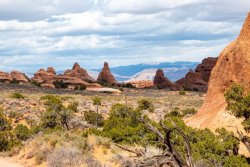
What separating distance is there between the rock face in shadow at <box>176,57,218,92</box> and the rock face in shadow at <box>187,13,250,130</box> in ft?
293

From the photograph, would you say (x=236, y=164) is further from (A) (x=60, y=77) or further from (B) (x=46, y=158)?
(A) (x=60, y=77)

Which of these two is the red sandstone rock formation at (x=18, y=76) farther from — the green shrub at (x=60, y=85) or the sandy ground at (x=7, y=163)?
the sandy ground at (x=7, y=163)

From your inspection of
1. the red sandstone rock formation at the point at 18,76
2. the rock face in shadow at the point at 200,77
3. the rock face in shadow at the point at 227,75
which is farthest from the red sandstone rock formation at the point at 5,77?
the rock face in shadow at the point at 227,75

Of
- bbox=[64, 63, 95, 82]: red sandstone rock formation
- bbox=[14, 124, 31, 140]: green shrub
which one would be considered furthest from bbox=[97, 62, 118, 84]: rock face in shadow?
bbox=[14, 124, 31, 140]: green shrub

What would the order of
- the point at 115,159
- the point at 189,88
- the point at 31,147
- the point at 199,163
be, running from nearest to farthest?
the point at 199,163, the point at 115,159, the point at 31,147, the point at 189,88

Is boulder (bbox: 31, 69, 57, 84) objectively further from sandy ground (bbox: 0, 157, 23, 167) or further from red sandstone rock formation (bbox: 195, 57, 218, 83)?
sandy ground (bbox: 0, 157, 23, 167)

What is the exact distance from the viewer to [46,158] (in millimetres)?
16797

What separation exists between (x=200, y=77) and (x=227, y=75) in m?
100

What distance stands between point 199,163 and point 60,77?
4453 inches

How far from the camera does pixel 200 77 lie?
126 meters

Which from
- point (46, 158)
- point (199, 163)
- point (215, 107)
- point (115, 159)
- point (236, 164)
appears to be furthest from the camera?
point (215, 107)

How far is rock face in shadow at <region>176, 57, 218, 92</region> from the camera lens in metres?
119

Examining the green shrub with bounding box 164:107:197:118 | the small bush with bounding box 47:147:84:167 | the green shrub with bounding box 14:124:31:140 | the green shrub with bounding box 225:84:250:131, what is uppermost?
the green shrub with bounding box 225:84:250:131

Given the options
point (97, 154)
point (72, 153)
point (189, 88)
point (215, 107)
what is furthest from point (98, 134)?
point (189, 88)
